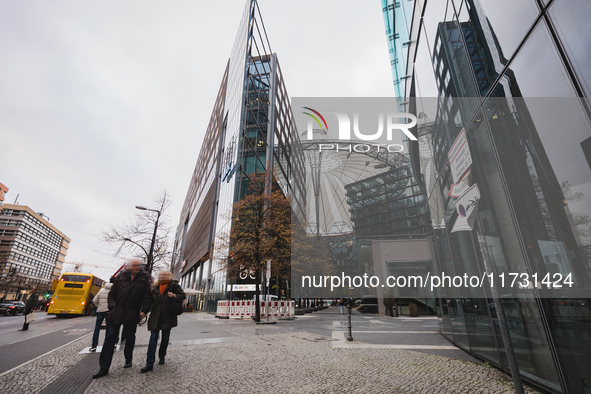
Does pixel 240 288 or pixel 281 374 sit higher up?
pixel 240 288

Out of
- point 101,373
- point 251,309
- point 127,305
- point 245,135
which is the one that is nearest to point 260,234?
point 251,309

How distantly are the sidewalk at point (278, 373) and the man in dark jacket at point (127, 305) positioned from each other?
0.39 metres

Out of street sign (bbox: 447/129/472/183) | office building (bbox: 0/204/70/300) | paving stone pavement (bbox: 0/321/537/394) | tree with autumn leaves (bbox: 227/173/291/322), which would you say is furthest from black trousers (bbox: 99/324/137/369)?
office building (bbox: 0/204/70/300)

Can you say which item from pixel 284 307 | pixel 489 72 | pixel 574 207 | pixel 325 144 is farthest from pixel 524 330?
pixel 325 144

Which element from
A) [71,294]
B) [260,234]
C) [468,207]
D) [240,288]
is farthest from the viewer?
[240,288]

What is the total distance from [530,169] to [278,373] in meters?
4.84

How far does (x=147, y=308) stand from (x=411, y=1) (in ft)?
45.6

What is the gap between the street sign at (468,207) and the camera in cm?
294

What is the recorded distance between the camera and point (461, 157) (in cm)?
336

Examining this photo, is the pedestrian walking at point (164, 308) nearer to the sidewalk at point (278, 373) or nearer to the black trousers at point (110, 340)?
the black trousers at point (110, 340)

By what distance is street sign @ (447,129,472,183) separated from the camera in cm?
317

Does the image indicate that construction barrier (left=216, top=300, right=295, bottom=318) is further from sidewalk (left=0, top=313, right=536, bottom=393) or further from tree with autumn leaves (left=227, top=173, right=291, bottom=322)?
sidewalk (left=0, top=313, right=536, bottom=393)

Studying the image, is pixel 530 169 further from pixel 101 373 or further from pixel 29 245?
pixel 29 245

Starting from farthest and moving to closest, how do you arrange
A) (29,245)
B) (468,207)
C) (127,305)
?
(29,245) < (127,305) < (468,207)
